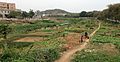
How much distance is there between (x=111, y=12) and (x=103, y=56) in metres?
70.5

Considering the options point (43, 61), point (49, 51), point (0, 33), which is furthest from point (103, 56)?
point (0, 33)

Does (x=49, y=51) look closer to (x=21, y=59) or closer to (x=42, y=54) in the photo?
(x=42, y=54)

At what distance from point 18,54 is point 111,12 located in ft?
247

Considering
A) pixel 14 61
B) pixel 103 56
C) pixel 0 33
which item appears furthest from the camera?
pixel 0 33

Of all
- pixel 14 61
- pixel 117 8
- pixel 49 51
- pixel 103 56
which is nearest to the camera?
pixel 14 61

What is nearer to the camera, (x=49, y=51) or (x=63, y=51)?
(x=49, y=51)

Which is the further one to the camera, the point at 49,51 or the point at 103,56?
the point at 103,56

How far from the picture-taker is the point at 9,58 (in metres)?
17.9

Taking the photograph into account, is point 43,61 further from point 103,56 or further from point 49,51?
point 103,56

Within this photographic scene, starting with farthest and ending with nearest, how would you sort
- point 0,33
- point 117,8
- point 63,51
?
point 117,8 < point 0,33 < point 63,51

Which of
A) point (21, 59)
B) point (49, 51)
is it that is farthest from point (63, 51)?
point (21, 59)

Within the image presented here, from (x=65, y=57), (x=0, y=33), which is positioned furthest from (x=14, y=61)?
(x=0, y=33)

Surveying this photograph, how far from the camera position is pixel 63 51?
25.5m

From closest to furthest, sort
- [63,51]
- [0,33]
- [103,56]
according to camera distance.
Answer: [103,56] → [63,51] → [0,33]
